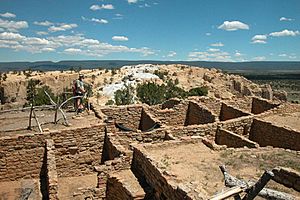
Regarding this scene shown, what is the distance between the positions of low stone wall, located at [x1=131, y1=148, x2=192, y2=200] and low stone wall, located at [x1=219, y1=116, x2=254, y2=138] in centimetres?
427

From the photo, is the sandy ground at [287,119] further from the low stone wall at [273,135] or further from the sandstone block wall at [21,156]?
the sandstone block wall at [21,156]

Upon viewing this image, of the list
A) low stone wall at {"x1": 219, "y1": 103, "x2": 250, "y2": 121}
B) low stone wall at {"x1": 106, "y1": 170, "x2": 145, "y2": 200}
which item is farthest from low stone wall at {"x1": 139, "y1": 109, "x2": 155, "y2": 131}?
low stone wall at {"x1": 106, "y1": 170, "x2": 145, "y2": 200}

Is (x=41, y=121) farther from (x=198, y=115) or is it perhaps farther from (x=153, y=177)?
(x=153, y=177)

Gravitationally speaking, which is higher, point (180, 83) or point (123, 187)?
point (123, 187)

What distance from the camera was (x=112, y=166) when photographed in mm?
9805

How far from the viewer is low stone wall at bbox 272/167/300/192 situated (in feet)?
24.5

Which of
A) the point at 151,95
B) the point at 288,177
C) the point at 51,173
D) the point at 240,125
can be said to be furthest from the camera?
the point at 151,95

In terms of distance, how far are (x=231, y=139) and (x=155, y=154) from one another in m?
3.39

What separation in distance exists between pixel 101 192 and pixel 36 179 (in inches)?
123

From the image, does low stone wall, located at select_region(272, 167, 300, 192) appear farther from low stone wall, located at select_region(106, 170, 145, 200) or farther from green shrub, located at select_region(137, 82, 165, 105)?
green shrub, located at select_region(137, 82, 165, 105)

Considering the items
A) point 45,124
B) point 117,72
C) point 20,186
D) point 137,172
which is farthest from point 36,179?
point 117,72

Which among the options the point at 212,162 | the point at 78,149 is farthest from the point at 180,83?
the point at 212,162

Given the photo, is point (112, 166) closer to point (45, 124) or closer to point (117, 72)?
point (45, 124)

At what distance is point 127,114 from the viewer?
1528cm
